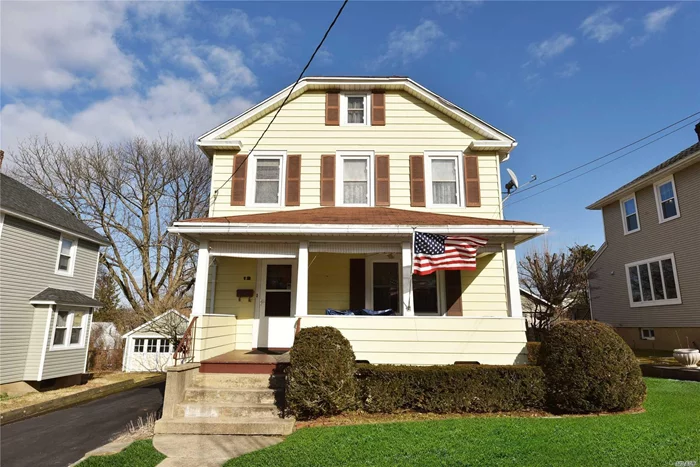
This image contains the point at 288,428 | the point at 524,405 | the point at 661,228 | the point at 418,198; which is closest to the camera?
the point at 288,428

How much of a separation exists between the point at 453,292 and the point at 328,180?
14.4 feet

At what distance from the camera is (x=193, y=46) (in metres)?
8.77

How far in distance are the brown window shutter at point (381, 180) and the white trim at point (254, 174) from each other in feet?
8.23

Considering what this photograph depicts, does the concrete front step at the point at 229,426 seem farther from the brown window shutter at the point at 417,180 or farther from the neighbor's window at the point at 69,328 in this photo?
the neighbor's window at the point at 69,328

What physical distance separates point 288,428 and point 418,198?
22.1 feet

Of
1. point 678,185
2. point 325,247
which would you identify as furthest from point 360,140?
point 678,185

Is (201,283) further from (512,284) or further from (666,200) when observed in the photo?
(666,200)

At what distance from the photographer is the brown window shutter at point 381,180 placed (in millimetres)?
10758

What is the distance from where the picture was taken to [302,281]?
827cm

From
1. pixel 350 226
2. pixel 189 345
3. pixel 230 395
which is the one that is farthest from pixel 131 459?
pixel 350 226

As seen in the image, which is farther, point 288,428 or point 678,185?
point 678,185

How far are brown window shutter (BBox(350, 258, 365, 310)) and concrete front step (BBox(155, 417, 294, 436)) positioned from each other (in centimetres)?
399

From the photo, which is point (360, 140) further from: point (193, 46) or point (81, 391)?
point (81, 391)

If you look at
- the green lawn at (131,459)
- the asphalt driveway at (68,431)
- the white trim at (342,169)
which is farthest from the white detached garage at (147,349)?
the green lawn at (131,459)
